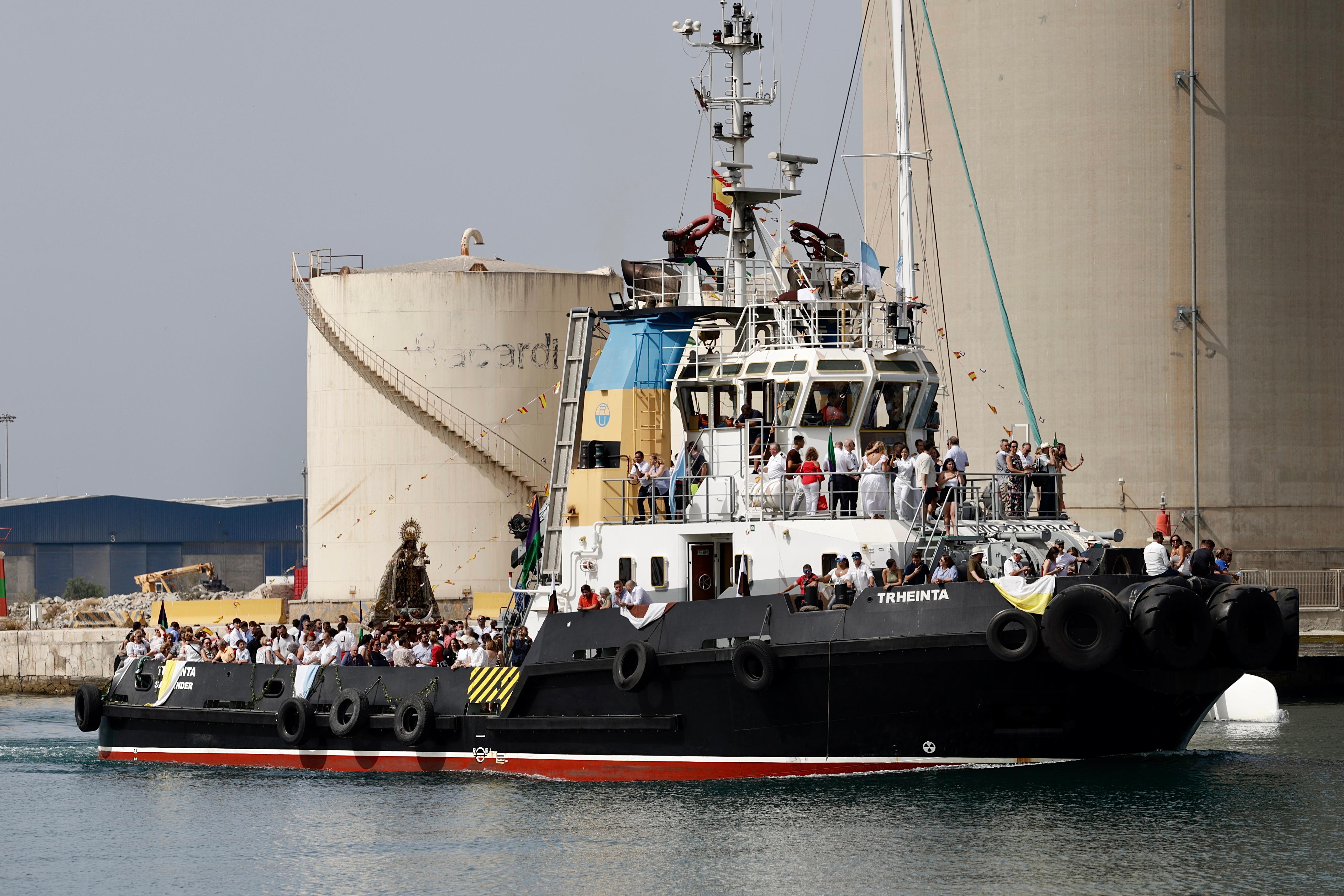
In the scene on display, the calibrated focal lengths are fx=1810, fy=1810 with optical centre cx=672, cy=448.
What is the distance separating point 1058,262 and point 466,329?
1504 centimetres

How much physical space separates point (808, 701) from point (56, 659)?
3161 centimetres

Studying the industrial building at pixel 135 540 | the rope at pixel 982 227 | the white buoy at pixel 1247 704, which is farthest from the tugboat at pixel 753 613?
the industrial building at pixel 135 540

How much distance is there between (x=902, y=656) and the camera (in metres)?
18.4

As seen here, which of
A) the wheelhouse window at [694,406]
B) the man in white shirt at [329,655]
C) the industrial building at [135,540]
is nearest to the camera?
the wheelhouse window at [694,406]

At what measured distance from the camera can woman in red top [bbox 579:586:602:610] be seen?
20.6m

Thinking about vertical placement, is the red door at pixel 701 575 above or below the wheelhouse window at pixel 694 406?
below

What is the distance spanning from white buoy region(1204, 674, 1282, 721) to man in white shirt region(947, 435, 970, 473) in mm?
11208

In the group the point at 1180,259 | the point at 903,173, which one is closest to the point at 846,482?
the point at 903,173

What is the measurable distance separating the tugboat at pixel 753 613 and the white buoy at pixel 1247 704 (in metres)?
8.99

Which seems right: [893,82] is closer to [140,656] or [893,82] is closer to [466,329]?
[466,329]

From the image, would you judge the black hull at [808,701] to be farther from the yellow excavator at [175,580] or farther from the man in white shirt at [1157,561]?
the yellow excavator at [175,580]

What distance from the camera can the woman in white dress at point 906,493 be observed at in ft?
64.8

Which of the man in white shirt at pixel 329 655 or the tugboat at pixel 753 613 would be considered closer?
the tugboat at pixel 753 613

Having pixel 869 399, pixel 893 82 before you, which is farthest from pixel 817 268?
pixel 893 82
